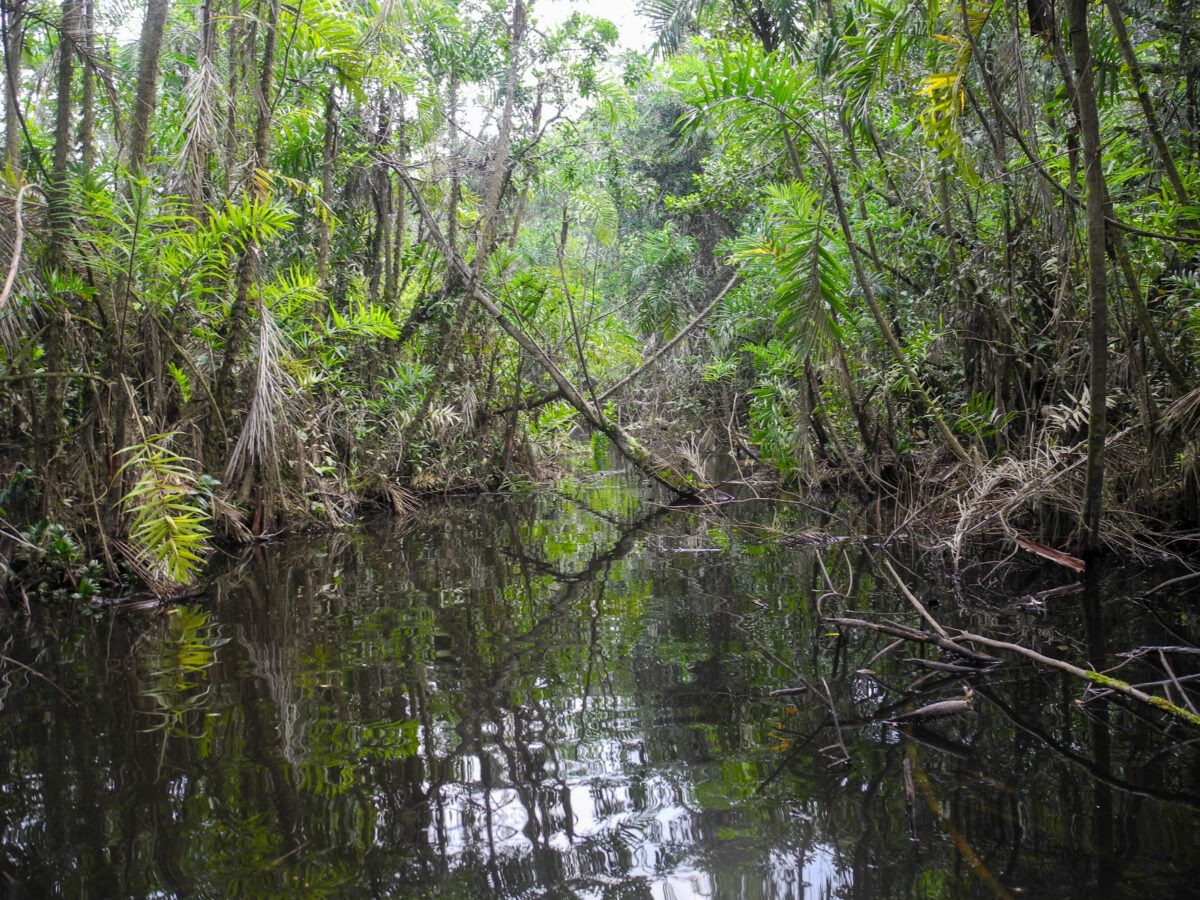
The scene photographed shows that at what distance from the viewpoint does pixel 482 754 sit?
2.30 m

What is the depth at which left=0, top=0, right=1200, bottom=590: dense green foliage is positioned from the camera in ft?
13.9

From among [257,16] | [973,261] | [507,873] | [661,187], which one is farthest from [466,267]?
[661,187]

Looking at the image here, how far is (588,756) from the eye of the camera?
2.27 meters

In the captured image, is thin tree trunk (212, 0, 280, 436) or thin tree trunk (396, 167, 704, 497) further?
thin tree trunk (396, 167, 704, 497)

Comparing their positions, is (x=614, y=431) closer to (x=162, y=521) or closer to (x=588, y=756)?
(x=162, y=521)

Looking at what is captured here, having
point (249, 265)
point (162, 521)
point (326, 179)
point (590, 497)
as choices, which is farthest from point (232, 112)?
point (590, 497)

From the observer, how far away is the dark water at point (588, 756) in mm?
1702

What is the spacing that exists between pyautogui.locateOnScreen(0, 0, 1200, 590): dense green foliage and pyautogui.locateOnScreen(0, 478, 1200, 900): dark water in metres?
1.07

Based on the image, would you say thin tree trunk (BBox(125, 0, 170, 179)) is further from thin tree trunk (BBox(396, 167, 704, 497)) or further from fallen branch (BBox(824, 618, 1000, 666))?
fallen branch (BBox(824, 618, 1000, 666))

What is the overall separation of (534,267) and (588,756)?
7.99 meters

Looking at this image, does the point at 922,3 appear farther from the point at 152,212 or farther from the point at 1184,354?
the point at 152,212

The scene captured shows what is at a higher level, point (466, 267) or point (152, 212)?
point (466, 267)

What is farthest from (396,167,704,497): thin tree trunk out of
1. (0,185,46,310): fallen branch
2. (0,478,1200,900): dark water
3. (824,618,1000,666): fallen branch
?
(824,618,1000,666): fallen branch

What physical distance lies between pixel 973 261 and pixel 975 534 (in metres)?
1.86
